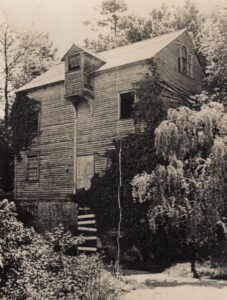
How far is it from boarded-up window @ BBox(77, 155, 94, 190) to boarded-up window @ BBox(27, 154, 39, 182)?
297 cm

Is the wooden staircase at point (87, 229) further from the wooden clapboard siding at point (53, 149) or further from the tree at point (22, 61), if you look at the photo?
the tree at point (22, 61)

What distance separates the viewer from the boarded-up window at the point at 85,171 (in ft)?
66.0

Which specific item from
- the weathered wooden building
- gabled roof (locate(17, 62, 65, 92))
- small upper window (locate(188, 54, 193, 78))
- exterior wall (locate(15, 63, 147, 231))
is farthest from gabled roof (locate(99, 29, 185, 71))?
gabled roof (locate(17, 62, 65, 92))

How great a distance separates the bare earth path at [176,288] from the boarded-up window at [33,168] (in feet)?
32.6

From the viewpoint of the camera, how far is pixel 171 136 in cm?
1380

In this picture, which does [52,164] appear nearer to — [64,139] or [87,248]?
[64,139]

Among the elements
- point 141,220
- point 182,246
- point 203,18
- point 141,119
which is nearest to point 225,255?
point 182,246

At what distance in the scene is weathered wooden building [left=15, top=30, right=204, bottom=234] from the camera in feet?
64.2

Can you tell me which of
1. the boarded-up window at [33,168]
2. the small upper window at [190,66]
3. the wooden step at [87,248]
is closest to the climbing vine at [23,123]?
the boarded-up window at [33,168]

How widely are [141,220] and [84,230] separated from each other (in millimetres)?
3036

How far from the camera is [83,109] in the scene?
20828 mm

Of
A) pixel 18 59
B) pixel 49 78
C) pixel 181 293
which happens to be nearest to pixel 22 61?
pixel 18 59

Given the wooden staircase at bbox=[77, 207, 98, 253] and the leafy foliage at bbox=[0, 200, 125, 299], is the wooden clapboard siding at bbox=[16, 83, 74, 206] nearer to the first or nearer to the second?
the wooden staircase at bbox=[77, 207, 98, 253]

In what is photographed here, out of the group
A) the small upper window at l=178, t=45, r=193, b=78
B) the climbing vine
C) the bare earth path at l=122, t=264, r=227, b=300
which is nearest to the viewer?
the bare earth path at l=122, t=264, r=227, b=300
